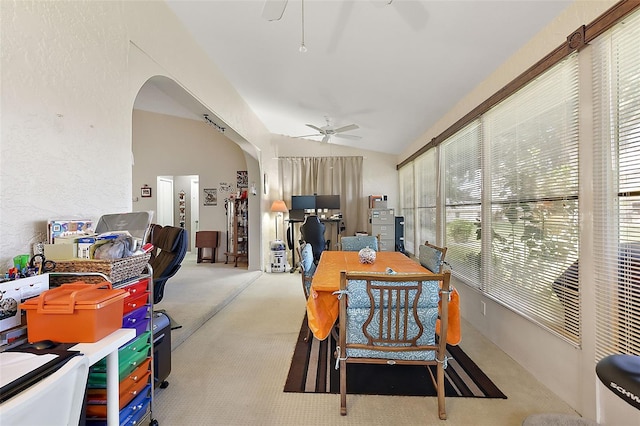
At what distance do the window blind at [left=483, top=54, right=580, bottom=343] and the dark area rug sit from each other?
65 centimetres

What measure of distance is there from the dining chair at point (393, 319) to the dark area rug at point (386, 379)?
11.8 inches

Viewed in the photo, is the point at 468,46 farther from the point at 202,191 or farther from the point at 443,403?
the point at 202,191

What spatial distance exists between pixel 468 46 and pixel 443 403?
106 inches

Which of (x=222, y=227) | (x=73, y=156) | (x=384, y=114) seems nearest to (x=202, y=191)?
(x=222, y=227)

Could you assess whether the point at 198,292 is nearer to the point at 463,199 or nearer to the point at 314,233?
the point at 314,233

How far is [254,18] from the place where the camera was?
96.0 inches

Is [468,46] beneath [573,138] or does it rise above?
above

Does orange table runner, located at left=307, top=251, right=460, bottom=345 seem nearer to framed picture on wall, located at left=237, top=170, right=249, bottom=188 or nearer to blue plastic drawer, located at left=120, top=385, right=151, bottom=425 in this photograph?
blue plastic drawer, located at left=120, top=385, right=151, bottom=425

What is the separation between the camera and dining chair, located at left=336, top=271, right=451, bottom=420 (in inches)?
66.6

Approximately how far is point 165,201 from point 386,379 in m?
6.82

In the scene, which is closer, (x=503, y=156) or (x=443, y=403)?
(x=443, y=403)

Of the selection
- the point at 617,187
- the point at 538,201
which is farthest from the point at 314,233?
the point at 617,187

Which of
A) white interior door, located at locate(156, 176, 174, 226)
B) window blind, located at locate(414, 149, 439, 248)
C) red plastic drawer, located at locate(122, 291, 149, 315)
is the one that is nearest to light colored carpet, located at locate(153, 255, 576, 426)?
red plastic drawer, located at locate(122, 291, 149, 315)

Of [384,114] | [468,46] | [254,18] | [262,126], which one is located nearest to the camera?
[468,46]
